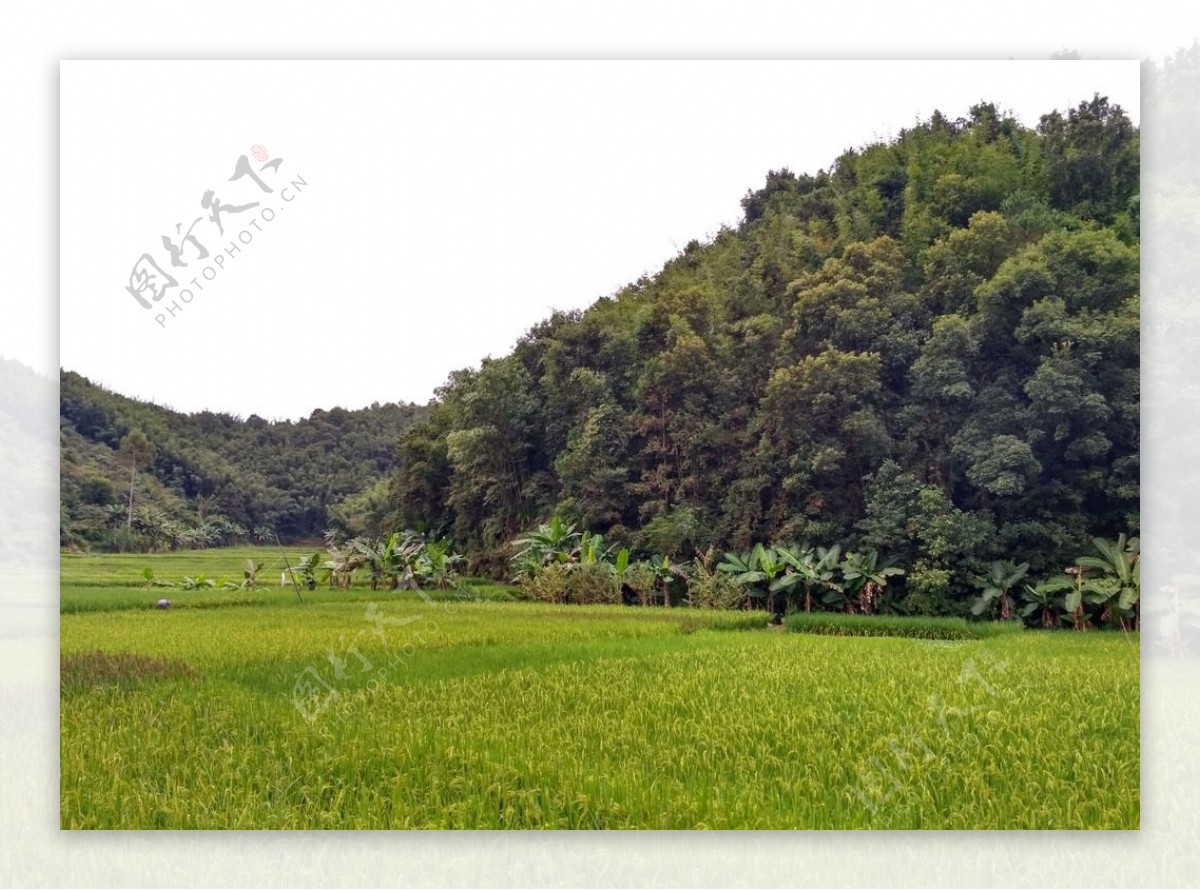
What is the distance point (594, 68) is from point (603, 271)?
1082 millimetres

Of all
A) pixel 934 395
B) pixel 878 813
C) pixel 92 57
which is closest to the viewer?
pixel 878 813

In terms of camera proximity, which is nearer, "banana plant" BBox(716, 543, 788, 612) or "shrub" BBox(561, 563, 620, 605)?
"banana plant" BBox(716, 543, 788, 612)

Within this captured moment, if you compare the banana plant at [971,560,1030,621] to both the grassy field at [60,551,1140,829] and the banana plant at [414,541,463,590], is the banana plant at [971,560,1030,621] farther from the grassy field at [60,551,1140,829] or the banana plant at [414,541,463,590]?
the banana plant at [414,541,463,590]

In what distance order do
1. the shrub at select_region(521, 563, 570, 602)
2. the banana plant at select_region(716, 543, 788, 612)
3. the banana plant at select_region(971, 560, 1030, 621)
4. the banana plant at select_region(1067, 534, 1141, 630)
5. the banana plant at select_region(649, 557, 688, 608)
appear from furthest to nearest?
the banana plant at select_region(649, 557, 688, 608) → the shrub at select_region(521, 563, 570, 602) → the banana plant at select_region(716, 543, 788, 612) → the banana plant at select_region(971, 560, 1030, 621) → the banana plant at select_region(1067, 534, 1141, 630)

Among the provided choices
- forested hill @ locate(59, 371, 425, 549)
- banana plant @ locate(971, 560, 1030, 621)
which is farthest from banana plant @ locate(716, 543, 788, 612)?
forested hill @ locate(59, 371, 425, 549)

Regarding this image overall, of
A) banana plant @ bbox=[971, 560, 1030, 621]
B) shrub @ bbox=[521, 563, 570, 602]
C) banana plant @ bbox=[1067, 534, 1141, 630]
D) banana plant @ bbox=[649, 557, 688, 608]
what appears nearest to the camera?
banana plant @ bbox=[1067, 534, 1141, 630]

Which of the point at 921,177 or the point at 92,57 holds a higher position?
the point at 92,57

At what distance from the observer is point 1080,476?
5.05m

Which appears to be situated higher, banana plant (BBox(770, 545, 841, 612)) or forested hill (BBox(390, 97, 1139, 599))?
forested hill (BBox(390, 97, 1139, 599))

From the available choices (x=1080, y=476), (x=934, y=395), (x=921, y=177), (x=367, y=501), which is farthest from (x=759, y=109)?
(x=367, y=501)

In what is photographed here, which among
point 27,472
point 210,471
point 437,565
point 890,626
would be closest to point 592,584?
point 437,565

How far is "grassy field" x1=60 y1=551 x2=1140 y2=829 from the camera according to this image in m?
4.07

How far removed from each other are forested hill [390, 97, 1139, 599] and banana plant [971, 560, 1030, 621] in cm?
7

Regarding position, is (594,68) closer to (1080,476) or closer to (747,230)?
(747,230)
